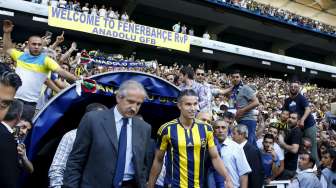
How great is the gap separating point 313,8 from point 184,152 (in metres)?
36.7

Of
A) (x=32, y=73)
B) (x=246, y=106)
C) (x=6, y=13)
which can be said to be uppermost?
(x=6, y=13)

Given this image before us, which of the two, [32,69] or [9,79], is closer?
[9,79]

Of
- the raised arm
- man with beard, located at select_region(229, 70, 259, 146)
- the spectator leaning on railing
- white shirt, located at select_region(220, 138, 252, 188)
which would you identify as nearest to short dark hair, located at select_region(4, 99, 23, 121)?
the spectator leaning on railing

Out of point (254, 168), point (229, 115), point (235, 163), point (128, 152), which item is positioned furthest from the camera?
point (229, 115)

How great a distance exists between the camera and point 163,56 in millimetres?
26984

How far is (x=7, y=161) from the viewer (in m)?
1.93

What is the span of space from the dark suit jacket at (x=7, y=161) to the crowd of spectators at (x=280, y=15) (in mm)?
25888

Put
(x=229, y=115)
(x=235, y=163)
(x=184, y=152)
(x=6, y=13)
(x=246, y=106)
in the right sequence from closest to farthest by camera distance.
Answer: (x=184, y=152) → (x=235, y=163) → (x=229, y=115) → (x=246, y=106) → (x=6, y=13)

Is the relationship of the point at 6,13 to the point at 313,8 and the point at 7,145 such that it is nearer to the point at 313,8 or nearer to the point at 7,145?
the point at 7,145

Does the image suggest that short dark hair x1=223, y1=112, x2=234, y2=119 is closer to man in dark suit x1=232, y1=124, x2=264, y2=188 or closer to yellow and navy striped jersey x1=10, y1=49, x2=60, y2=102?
man in dark suit x1=232, y1=124, x2=264, y2=188

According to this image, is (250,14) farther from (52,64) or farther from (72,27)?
(52,64)

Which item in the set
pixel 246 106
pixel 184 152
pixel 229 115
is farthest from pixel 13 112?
pixel 246 106

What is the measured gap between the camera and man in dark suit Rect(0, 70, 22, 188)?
191cm

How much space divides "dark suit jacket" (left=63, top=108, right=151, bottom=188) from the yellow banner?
1238 cm
